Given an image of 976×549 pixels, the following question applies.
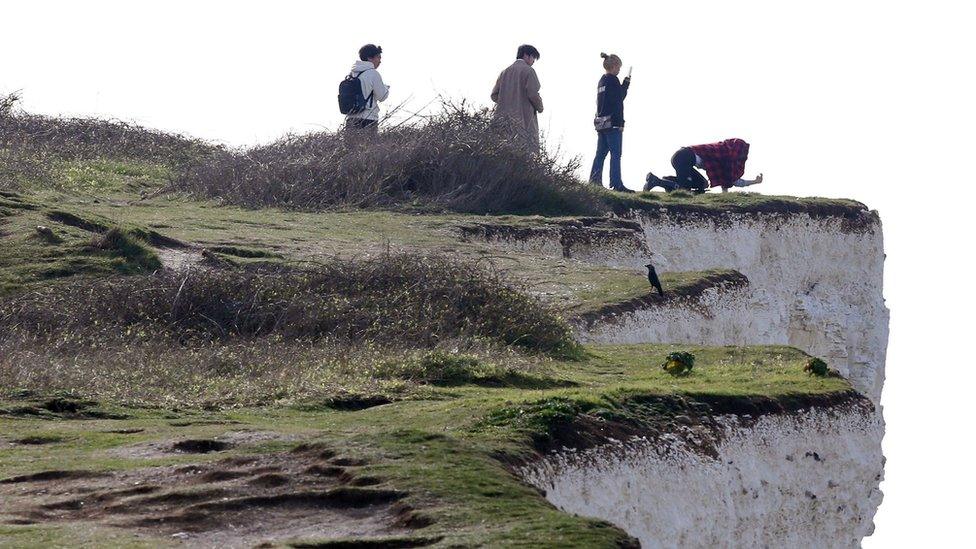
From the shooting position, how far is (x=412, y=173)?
68.7 ft

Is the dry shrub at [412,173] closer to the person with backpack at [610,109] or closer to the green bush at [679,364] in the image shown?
the person with backpack at [610,109]

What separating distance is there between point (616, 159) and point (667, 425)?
12.9m

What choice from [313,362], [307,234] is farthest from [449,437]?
[307,234]

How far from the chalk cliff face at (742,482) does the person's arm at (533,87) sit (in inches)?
386

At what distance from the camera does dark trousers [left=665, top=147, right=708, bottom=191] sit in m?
24.0

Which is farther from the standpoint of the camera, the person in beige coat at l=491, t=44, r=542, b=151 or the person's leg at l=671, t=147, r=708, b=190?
the person's leg at l=671, t=147, r=708, b=190

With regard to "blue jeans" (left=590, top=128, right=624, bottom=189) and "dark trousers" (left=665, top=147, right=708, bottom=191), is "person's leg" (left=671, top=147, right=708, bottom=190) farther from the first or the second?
"blue jeans" (left=590, top=128, right=624, bottom=189)

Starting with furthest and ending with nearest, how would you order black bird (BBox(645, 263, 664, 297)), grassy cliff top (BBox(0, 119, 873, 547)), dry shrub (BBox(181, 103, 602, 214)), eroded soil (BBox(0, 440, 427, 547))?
dry shrub (BBox(181, 103, 602, 214)), black bird (BBox(645, 263, 664, 297)), grassy cliff top (BBox(0, 119, 873, 547)), eroded soil (BBox(0, 440, 427, 547))

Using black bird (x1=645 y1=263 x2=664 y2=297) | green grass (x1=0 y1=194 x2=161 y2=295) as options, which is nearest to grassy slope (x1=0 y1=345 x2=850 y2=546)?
black bird (x1=645 y1=263 x2=664 y2=297)

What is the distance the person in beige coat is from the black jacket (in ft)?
2.50

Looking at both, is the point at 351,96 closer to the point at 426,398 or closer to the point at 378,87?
the point at 378,87

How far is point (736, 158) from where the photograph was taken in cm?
2417

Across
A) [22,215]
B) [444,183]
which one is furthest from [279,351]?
[444,183]

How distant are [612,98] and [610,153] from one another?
1.06 meters
